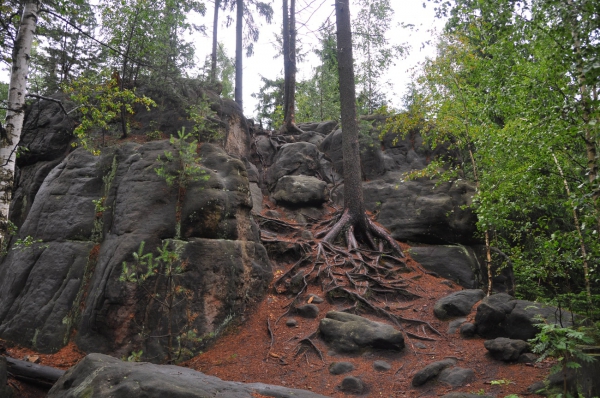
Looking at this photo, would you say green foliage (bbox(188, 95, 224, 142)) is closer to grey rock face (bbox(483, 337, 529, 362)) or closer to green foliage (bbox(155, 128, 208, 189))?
green foliage (bbox(155, 128, 208, 189))

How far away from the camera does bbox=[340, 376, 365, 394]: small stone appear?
6902 mm

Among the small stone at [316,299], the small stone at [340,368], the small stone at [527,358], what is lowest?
the small stone at [340,368]

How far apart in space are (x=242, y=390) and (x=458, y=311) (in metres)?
5.98

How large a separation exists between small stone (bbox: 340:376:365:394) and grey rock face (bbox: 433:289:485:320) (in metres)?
3.41

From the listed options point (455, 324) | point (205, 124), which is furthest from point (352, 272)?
point (205, 124)

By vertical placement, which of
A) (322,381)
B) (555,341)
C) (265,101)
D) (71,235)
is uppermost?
(265,101)

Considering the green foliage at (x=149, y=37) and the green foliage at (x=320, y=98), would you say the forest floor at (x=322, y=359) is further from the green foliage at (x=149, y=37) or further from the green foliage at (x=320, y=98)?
the green foliage at (x=320, y=98)

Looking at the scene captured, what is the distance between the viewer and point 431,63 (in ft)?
43.5

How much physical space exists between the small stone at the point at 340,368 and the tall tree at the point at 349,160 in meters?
5.56

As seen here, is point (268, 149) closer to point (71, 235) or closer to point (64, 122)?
point (64, 122)

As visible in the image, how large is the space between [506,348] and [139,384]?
630cm

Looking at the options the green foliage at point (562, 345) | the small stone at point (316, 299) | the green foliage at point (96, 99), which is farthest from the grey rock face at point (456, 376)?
the green foliage at point (96, 99)

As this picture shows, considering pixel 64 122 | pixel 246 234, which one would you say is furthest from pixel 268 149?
pixel 246 234

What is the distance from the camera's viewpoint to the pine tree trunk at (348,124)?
44.5ft
